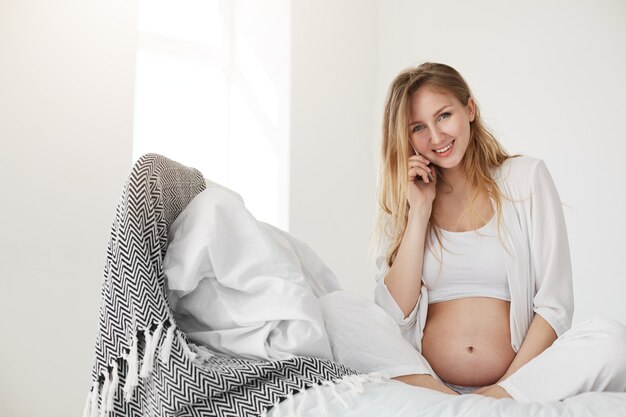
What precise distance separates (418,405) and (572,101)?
2.55 metres

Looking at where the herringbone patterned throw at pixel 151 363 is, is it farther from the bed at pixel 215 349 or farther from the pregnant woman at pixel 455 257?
the pregnant woman at pixel 455 257

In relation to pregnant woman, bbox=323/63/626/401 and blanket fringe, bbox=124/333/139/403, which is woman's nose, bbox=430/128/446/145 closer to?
pregnant woman, bbox=323/63/626/401

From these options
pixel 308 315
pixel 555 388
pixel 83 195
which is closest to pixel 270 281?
pixel 308 315

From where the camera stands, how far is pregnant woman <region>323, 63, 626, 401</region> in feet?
4.78

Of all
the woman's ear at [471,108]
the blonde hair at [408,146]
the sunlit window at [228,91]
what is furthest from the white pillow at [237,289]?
the sunlit window at [228,91]

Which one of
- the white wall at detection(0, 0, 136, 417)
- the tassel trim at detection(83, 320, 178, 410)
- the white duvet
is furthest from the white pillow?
the white wall at detection(0, 0, 136, 417)

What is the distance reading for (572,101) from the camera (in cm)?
324

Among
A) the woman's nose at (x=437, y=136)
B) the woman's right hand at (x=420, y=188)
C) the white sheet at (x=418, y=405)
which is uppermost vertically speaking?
the woman's nose at (x=437, y=136)

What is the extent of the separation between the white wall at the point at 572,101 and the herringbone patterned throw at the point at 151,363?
211cm

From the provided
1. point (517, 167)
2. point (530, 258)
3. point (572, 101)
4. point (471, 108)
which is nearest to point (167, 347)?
point (530, 258)

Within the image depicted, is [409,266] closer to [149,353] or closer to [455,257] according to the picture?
[455,257]

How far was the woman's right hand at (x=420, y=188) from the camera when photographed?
198 centimetres

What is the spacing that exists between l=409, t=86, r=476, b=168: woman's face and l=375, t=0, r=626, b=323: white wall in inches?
45.2

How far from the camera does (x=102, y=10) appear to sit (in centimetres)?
321
